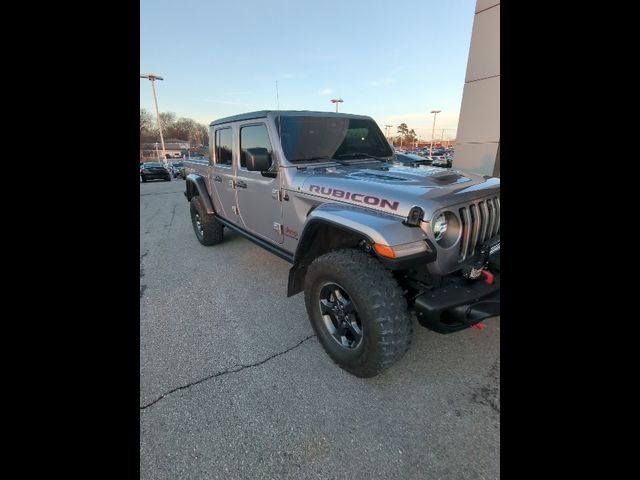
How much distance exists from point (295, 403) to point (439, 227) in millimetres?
1479

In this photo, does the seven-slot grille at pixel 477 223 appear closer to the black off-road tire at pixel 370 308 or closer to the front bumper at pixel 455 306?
the front bumper at pixel 455 306

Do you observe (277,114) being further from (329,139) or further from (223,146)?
(223,146)

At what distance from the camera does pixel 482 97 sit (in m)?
6.70

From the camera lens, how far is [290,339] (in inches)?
103

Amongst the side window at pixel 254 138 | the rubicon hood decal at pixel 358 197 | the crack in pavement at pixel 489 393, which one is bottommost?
the crack in pavement at pixel 489 393

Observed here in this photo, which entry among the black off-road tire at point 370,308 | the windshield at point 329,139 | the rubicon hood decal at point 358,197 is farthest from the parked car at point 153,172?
the black off-road tire at point 370,308

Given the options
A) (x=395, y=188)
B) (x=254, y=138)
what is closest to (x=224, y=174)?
(x=254, y=138)

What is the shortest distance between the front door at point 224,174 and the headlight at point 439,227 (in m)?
2.69

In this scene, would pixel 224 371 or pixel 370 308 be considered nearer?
pixel 370 308

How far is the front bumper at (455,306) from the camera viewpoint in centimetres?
171
